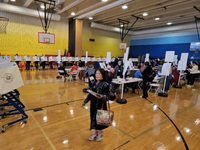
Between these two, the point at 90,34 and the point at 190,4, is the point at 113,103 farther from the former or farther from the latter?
the point at 90,34

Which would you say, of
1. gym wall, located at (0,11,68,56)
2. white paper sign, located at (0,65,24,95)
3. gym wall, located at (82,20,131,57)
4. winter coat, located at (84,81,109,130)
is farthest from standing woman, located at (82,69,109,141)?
gym wall, located at (82,20,131,57)

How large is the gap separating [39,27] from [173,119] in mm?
13950

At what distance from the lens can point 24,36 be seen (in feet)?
40.0

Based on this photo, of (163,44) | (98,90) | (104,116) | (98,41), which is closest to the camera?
(104,116)

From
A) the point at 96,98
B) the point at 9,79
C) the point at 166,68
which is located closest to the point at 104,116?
the point at 96,98

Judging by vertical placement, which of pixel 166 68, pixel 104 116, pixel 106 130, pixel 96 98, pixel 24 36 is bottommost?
pixel 106 130

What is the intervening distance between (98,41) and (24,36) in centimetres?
890

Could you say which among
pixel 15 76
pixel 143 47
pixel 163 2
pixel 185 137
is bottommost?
pixel 185 137

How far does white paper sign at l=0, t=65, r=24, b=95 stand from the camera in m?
2.50

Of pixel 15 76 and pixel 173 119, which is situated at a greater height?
pixel 15 76

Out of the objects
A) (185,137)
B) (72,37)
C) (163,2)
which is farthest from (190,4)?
(72,37)

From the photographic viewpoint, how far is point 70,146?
228 cm

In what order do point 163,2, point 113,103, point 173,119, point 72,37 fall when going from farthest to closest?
point 72,37 → point 163,2 → point 113,103 → point 173,119

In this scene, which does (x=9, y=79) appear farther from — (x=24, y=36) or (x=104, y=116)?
(x=24, y=36)
